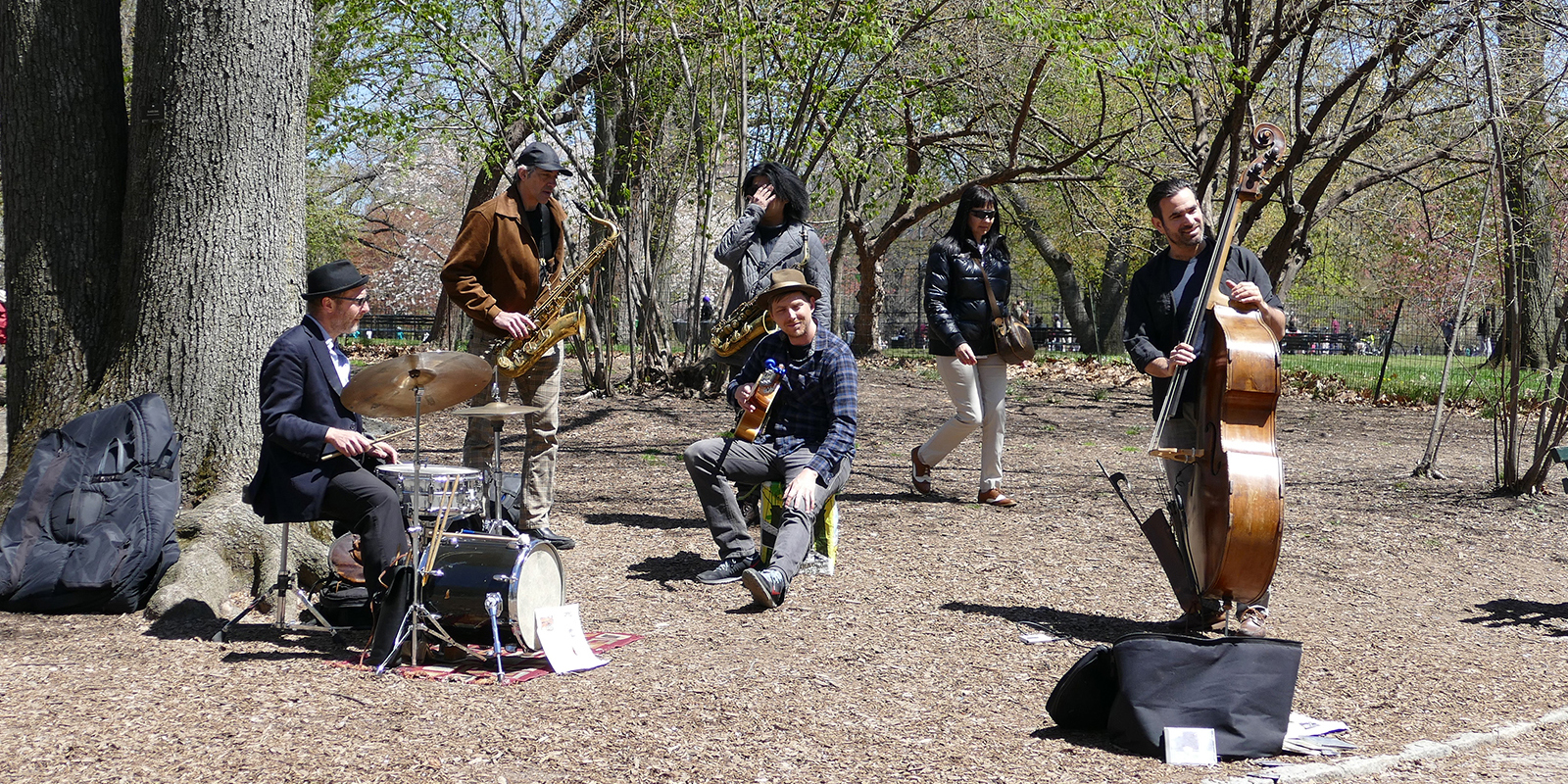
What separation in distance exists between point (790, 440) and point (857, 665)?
1.47 m

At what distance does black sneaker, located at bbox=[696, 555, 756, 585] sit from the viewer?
5.89m

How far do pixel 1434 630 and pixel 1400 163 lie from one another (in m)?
10.6

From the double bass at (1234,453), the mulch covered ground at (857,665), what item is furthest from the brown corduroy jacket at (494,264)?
the double bass at (1234,453)

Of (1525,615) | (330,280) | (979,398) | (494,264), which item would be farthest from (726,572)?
(1525,615)

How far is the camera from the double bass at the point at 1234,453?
4.23m

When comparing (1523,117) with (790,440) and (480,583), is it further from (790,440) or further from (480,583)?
(480,583)

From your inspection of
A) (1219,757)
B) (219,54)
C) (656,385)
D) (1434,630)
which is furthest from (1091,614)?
(656,385)

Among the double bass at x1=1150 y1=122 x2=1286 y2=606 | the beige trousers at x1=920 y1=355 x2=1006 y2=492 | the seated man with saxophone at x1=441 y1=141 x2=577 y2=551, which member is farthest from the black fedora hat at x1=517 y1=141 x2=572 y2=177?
the double bass at x1=1150 y1=122 x2=1286 y2=606

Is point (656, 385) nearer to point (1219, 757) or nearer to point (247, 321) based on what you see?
point (247, 321)

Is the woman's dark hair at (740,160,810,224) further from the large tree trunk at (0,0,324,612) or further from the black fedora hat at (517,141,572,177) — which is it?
the large tree trunk at (0,0,324,612)

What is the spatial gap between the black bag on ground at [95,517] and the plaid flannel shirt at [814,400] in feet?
8.53

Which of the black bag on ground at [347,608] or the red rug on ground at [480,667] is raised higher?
the black bag on ground at [347,608]

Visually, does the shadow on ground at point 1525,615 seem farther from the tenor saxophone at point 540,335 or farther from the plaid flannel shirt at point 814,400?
the tenor saxophone at point 540,335

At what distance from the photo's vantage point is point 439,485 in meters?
4.63
